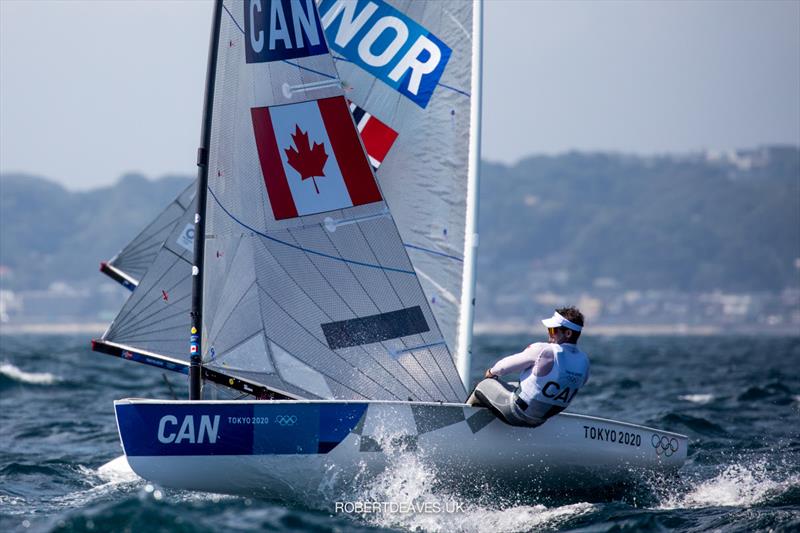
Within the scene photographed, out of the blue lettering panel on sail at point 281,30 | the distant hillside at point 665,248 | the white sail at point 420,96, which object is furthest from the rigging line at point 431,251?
the distant hillside at point 665,248

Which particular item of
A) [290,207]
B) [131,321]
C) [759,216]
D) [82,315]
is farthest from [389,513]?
[759,216]

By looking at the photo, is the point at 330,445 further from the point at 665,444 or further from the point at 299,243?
the point at 665,444

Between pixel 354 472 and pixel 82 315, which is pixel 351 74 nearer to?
pixel 354 472

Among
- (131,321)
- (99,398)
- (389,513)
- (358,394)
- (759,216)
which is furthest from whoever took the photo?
(759,216)

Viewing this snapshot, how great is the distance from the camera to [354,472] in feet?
28.2

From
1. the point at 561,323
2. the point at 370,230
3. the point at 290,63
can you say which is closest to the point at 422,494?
the point at 561,323

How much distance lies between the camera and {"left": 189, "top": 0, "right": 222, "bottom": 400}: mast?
911cm

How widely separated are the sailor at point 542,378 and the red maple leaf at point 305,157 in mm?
2083

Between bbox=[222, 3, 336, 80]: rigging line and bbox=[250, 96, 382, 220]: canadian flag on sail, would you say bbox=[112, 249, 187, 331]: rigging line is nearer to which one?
bbox=[250, 96, 382, 220]: canadian flag on sail

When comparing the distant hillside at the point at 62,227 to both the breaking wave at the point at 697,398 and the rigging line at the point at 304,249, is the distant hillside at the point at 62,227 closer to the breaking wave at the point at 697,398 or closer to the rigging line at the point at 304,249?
the breaking wave at the point at 697,398

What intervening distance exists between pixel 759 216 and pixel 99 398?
165172mm

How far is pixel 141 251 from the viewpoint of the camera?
42.3 ft

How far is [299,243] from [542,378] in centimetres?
219

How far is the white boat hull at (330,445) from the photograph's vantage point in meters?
8.42
